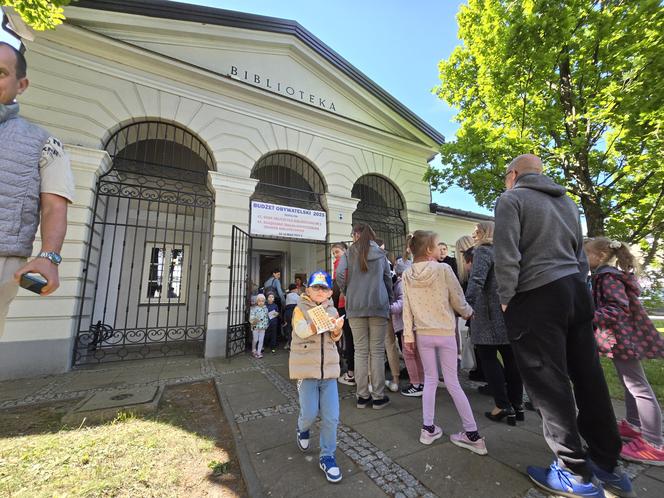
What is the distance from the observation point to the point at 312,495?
1946 mm

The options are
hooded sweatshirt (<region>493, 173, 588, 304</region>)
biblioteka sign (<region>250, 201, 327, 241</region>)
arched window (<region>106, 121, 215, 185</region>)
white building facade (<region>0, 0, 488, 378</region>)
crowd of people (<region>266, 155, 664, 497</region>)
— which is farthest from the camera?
biblioteka sign (<region>250, 201, 327, 241</region>)

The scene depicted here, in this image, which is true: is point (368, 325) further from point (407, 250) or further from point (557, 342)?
point (557, 342)

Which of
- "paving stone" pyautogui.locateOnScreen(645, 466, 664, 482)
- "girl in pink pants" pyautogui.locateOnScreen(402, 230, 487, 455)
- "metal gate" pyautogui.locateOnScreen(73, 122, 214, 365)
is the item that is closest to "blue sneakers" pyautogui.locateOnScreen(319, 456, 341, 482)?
"girl in pink pants" pyautogui.locateOnScreen(402, 230, 487, 455)

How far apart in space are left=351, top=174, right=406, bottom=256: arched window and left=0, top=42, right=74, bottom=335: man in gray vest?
8.06m

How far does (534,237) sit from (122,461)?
149 inches

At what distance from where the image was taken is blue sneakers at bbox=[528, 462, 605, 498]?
1780 mm

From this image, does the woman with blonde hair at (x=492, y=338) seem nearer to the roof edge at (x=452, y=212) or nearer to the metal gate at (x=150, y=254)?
the metal gate at (x=150, y=254)

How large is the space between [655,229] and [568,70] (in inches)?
165

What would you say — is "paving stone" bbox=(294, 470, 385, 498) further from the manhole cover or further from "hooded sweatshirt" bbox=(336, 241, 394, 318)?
the manhole cover

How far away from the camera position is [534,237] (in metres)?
2.10

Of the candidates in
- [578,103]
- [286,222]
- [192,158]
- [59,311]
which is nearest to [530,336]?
[286,222]

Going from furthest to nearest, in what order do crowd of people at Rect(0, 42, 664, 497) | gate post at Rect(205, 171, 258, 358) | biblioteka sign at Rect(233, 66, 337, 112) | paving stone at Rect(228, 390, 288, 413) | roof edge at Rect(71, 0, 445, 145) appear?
biblioteka sign at Rect(233, 66, 337, 112) → roof edge at Rect(71, 0, 445, 145) → gate post at Rect(205, 171, 258, 358) → paving stone at Rect(228, 390, 288, 413) → crowd of people at Rect(0, 42, 664, 497)

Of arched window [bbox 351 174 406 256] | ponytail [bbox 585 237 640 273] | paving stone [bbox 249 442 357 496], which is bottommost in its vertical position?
paving stone [bbox 249 442 357 496]

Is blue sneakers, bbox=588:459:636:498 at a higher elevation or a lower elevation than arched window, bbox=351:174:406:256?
lower
